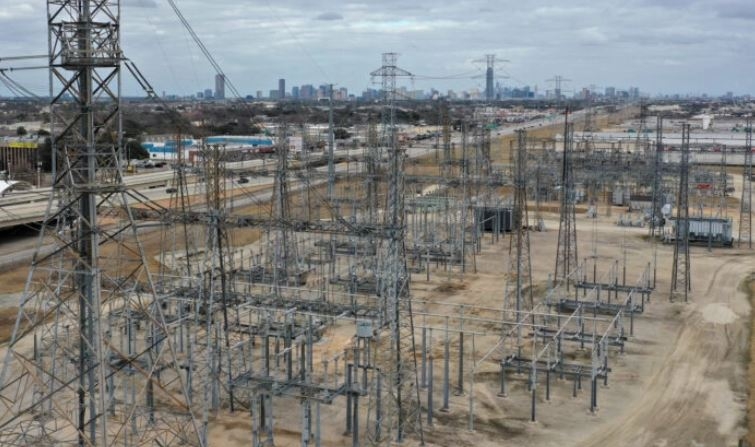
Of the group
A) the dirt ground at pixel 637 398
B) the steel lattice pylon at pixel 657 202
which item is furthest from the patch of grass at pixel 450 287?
the steel lattice pylon at pixel 657 202

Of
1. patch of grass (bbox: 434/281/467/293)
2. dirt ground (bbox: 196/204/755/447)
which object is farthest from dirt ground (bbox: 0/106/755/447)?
patch of grass (bbox: 434/281/467/293)

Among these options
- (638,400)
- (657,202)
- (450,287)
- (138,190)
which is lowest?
(638,400)

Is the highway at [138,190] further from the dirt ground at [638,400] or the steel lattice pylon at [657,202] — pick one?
the steel lattice pylon at [657,202]

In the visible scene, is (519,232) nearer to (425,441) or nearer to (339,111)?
(425,441)

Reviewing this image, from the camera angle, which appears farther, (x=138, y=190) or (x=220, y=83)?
(x=138, y=190)

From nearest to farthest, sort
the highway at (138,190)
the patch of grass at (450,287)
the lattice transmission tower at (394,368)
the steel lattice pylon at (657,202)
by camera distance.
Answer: the lattice transmission tower at (394,368) < the patch of grass at (450,287) < the highway at (138,190) < the steel lattice pylon at (657,202)

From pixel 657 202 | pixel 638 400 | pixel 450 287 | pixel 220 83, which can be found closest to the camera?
pixel 638 400

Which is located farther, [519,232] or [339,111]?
[339,111]

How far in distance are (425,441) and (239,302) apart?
661 centimetres

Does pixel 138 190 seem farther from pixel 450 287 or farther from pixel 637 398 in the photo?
pixel 637 398

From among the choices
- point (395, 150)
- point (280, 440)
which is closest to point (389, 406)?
point (280, 440)

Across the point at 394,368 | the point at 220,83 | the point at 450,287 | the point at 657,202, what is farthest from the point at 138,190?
the point at 394,368

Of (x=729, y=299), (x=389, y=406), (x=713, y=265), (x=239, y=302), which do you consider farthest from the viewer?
(x=713, y=265)

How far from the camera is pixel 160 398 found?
1638cm
